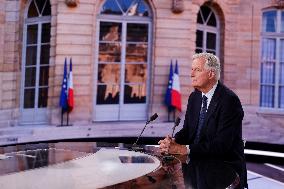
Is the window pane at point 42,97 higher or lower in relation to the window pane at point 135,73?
lower

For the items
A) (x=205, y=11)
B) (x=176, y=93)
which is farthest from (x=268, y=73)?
(x=176, y=93)

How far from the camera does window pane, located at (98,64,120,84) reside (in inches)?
386

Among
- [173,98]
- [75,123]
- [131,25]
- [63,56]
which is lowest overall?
[75,123]

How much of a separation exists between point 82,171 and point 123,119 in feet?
25.6

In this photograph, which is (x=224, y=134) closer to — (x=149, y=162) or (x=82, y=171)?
(x=149, y=162)

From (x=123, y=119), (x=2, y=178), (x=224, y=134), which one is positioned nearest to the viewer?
(x=2, y=178)

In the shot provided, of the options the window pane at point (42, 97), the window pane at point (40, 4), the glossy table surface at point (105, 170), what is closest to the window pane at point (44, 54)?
the window pane at point (42, 97)

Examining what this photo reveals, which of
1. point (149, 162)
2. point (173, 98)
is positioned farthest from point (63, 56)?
point (149, 162)

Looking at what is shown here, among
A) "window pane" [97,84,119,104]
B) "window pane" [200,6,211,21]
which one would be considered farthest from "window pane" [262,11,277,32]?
"window pane" [97,84,119,104]

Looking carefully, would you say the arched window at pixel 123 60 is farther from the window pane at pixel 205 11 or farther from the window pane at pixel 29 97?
the window pane at pixel 205 11

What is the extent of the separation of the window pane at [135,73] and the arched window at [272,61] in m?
3.56

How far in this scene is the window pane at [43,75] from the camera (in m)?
9.94

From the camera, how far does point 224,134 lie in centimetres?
224

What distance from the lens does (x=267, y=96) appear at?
11.7 meters
